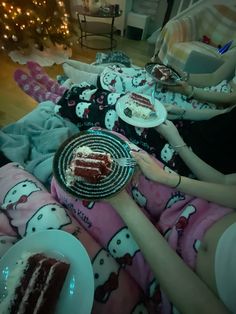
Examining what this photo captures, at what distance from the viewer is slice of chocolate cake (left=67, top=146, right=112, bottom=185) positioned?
0.77m

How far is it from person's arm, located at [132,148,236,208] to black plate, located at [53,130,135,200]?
7 centimetres

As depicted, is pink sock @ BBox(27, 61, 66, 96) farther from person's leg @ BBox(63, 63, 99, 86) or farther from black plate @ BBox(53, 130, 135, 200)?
black plate @ BBox(53, 130, 135, 200)

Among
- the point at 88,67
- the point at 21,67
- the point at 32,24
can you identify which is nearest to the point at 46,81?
the point at 88,67

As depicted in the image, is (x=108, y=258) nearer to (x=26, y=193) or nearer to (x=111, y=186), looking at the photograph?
(x=111, y=186)

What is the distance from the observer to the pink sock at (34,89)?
63.8 inches

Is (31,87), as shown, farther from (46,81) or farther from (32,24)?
(32,24)

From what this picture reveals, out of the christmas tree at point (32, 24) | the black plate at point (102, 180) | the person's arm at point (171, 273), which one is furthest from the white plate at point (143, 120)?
the christmas tree at point (32, 24)

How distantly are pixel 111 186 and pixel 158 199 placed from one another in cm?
27

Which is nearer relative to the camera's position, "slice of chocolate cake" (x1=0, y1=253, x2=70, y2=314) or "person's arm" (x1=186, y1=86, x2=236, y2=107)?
"slice of chocolate cake" (x1=0, y1=253, x2=70, y2=314)

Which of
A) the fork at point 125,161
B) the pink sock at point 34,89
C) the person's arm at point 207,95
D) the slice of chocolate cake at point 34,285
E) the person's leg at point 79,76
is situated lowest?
the pink sock at point 34,89

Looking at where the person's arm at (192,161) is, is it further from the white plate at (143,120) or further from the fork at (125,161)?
the fork at (125,161)

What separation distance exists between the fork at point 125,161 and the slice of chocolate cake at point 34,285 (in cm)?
36

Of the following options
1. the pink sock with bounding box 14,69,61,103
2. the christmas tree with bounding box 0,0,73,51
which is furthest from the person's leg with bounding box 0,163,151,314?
the christmas tree with bounding box 0,0,73,51

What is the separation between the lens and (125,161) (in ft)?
2.77
